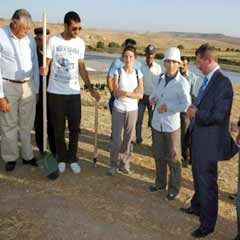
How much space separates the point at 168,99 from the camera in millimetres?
5527

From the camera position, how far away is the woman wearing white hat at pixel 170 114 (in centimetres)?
545

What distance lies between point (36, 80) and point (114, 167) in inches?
64.9

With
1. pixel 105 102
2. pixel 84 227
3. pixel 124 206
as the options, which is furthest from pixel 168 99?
pixel 105 102

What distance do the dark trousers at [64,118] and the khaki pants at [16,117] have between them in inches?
12.2

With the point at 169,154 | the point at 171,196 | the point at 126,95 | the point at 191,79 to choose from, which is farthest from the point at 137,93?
the point at 171,196

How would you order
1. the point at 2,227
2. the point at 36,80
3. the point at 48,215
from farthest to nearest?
the point at 36,80, the point at 48,215, the point at 2,227

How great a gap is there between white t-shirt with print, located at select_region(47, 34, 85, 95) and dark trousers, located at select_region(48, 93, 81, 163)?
11cm

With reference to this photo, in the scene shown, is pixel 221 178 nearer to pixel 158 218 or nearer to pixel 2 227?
pixel 158 218

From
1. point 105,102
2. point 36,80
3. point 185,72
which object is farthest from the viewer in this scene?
point 105,102

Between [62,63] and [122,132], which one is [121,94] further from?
[62,63]

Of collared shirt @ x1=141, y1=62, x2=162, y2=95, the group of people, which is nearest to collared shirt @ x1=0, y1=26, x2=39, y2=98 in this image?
the group of people

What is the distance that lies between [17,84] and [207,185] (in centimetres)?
297

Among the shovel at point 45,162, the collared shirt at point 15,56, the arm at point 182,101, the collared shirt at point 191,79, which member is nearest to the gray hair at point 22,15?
the collared shirt at point 15,56

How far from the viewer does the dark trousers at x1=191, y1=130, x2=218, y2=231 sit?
4.62m
